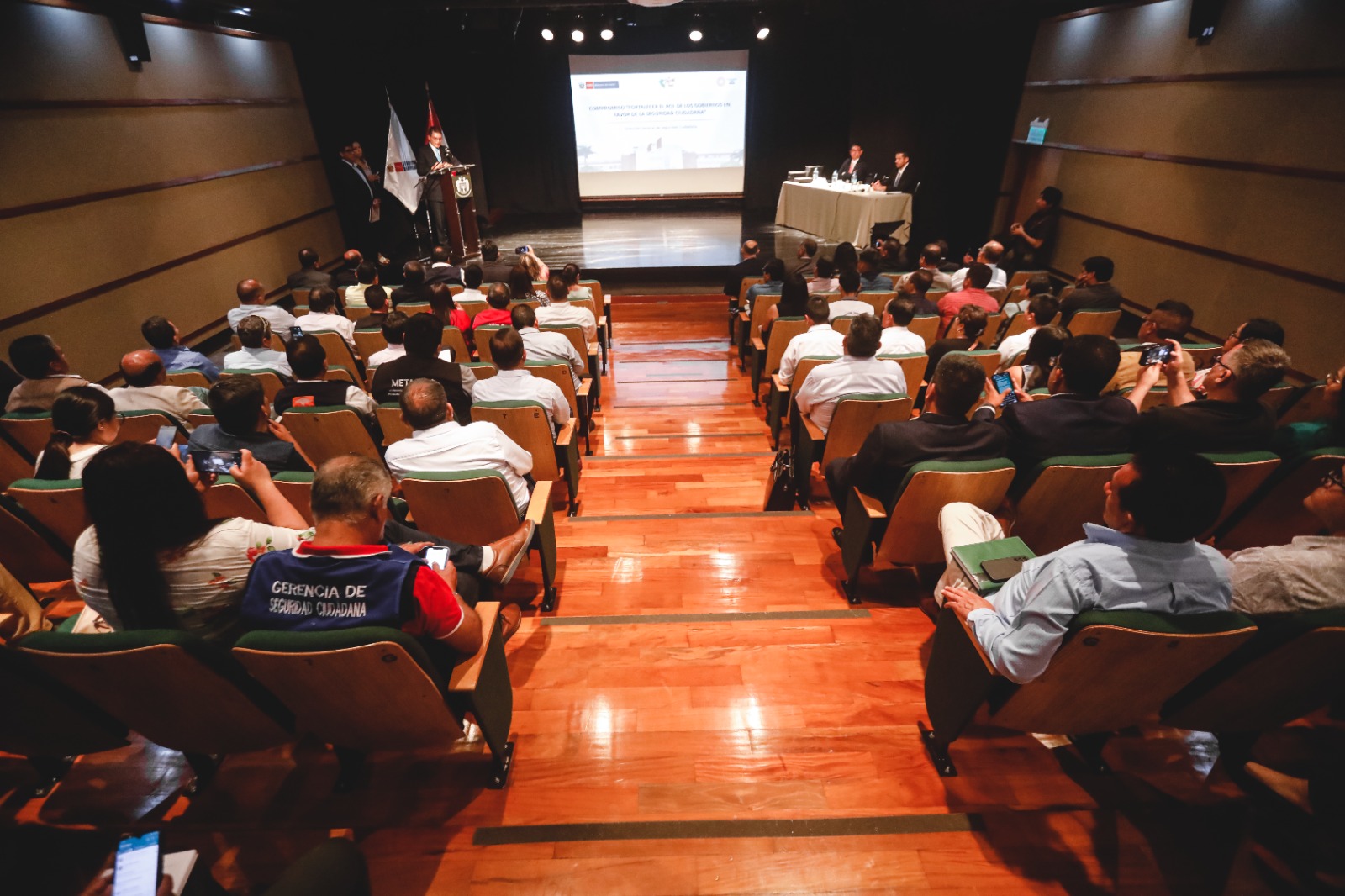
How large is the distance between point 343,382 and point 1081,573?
333cm

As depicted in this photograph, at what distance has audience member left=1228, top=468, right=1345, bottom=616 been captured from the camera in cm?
152

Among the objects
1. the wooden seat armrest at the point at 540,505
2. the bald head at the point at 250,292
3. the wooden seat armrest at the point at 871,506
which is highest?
the bald head at the point at 250,292

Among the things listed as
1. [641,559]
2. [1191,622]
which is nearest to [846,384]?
[641,559]

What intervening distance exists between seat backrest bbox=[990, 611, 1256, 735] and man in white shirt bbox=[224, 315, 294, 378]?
4.17 m

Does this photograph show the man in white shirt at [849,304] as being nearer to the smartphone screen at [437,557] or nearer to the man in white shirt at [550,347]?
the man in white shirt at [550,347]

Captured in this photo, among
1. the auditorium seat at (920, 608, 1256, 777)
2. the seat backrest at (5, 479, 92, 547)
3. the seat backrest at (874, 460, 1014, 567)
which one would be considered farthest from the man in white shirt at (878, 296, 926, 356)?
the seat backrest at (5, 479, 92, 547)

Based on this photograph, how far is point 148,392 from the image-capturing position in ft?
10.3

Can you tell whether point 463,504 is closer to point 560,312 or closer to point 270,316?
point 560,312

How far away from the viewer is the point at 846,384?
3.08 meters

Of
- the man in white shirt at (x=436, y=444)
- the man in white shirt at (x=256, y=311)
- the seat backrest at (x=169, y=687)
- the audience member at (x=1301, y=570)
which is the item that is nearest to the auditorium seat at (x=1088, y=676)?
the audience member at (x=1301, y=570)

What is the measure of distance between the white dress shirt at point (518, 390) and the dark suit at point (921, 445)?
1.62m

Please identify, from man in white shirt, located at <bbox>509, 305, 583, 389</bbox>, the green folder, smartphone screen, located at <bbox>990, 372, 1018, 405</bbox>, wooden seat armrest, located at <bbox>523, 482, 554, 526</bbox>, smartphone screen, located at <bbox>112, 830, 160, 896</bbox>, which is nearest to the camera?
smartphone screen, located at <bbox>112, 830, 160, 896</bbox>

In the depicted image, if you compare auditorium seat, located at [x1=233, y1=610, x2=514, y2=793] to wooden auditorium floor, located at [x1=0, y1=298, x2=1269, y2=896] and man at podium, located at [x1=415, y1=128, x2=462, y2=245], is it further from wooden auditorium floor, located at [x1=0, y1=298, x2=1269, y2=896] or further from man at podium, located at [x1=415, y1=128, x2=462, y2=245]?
man at podium, located at [x1=415, y1=128, x2=462, y2=245]

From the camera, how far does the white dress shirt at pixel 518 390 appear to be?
305 cm
